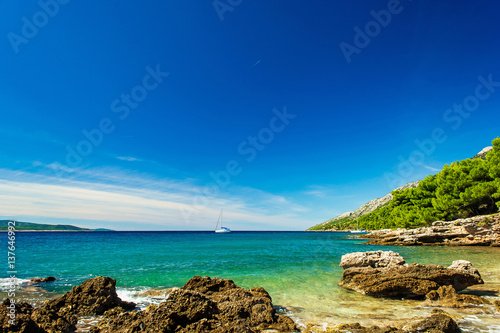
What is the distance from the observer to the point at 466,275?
11250 millimetres

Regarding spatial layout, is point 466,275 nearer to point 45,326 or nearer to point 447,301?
point 447,301

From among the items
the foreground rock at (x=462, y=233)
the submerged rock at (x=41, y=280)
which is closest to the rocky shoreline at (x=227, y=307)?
the submerged rock at (x=41, y=280)

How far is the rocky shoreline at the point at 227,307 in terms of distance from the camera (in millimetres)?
6902

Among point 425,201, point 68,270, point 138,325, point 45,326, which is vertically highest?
point 425,201

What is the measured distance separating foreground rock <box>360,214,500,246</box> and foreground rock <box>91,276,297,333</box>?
3999cm

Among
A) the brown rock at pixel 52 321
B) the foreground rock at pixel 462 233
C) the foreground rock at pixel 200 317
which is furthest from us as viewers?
the foreground rock at pixel 462 233

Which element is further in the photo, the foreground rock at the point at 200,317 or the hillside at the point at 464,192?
the hillside at the point at 464,192

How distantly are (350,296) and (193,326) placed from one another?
26.1ft

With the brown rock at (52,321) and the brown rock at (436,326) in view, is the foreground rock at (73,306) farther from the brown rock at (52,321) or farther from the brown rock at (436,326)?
the brown rock at (436,326)

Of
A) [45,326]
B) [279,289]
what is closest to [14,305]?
[45,326]

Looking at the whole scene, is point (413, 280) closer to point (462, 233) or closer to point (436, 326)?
point (436, 326)

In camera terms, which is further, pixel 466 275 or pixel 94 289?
pixel 466 275

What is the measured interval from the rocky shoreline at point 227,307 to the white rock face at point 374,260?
2.15 feet

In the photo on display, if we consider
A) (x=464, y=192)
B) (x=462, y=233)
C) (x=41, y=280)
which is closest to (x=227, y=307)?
(x=41, y=280)
